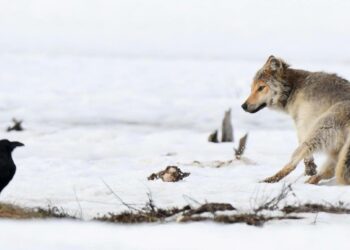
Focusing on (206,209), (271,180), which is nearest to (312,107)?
(271,180)

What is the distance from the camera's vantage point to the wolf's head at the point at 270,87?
1075 cm

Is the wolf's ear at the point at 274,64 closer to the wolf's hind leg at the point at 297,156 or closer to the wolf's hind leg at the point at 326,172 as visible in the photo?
the wolf's hind leg at the point at 297,156

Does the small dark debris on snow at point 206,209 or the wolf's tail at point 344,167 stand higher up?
the wolf's tail at point 344,167

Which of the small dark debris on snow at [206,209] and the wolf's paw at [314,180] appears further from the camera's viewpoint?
the wolf's paw at [314,180]

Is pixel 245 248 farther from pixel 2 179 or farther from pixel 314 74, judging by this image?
pixel 314 74

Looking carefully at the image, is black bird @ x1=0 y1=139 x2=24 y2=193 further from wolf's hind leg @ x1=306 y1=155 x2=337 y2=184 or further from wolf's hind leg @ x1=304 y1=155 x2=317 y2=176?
wolf's hind leg @ x1=304 y1=155 x2=317 y2=176

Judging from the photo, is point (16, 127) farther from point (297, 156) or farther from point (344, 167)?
point (344, 167)

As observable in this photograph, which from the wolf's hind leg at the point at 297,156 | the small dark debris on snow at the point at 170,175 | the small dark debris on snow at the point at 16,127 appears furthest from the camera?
the small dark debris on snow at the point at 16,127

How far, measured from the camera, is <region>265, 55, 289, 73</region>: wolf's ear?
35.2 ft

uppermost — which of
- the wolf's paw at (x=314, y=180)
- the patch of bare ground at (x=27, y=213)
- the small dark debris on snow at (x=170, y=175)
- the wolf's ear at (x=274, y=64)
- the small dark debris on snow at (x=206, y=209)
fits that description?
the wolf's ear at (x=274, y=64)

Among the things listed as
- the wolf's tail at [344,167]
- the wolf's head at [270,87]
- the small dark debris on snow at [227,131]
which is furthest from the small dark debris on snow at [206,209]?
the small dark debris on snow at [227,131]

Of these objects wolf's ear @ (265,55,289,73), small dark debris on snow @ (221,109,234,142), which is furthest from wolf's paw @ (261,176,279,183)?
small dark debris on snow @ (221,109,234,142)

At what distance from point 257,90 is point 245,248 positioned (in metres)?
5.15

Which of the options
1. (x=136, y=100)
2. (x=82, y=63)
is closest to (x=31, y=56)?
(x=82, y=63)
